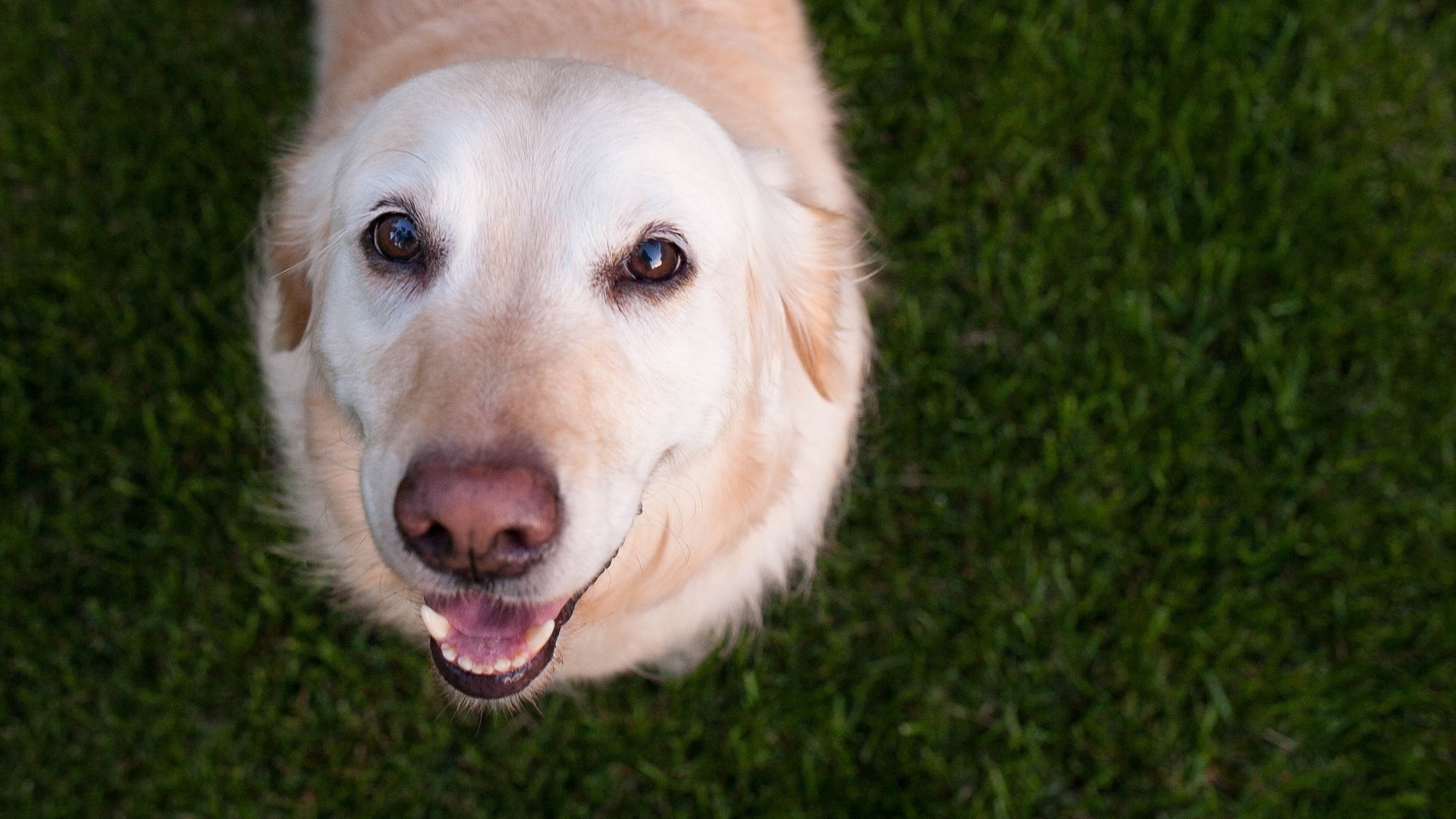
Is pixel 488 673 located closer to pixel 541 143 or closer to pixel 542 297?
pixel 542 297

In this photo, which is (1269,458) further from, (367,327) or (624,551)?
(367,327)

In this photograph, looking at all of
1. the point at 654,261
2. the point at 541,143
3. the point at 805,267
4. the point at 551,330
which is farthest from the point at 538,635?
the point at 805,267

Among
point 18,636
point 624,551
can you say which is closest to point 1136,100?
point 624,551

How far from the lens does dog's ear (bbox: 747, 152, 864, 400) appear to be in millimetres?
2217

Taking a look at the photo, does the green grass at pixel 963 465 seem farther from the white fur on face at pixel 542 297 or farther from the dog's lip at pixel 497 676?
the white fur on face at pixel 542 297

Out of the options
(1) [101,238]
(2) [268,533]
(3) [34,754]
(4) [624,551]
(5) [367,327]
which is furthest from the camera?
(1) [101,238]

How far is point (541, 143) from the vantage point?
5.77ft

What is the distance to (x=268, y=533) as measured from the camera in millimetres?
3146

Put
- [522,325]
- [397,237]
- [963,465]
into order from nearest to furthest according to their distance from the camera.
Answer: [522,325], [397,237], [963,465]

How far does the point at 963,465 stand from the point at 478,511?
2137mm

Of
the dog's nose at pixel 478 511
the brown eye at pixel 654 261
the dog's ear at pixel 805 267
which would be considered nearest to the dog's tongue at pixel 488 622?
the dog's nose at pixel 478 511

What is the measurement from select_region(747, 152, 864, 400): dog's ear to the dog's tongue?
2.74 feet

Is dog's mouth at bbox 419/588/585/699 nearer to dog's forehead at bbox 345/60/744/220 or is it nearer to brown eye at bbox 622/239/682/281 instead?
brown eye at bbox 622/239/682/281

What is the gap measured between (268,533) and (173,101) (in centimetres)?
165
